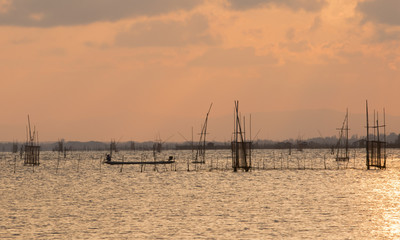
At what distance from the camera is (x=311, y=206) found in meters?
28.9

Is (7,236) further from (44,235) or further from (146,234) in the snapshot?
(146,234)

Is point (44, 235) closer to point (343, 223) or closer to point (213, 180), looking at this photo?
point (343, 223)

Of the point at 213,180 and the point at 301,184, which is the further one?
the point at 213,180

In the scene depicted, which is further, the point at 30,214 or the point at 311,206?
the point at 311,206

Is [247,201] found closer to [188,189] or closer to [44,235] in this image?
[188,189]

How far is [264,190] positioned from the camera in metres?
38.5

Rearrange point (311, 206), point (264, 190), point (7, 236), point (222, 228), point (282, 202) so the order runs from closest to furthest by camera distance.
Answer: point (7, 236) → point (222, 228) → point (311, 206) → point (282, 202) → point (264, 190)

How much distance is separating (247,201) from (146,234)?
11.7 m

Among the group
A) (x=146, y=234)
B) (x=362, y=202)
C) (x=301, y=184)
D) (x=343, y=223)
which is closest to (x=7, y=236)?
(x=146, y=234)

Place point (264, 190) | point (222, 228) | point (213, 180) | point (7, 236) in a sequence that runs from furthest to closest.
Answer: point (213, 180), point (264, 190), point (222, 228), point (7, 236)

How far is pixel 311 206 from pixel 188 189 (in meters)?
12.7

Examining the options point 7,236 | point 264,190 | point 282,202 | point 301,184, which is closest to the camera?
point 7,236

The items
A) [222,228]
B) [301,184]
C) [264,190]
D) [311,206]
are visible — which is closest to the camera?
[222,228]

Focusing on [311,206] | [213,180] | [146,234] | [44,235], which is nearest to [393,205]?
[311,206]
